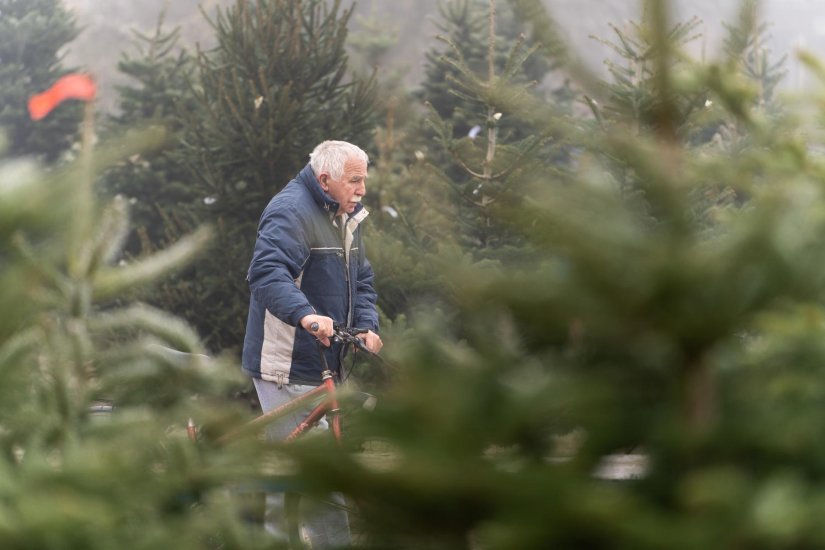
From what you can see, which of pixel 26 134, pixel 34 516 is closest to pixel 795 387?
pixel 34 516

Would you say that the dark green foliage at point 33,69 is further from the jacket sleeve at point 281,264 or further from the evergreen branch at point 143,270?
the evergreen branch at point 143,270

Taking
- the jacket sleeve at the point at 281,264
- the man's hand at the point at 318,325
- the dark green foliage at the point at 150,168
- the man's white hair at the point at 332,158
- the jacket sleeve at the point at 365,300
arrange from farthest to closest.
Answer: the dark green foliage at the point at 150,168
the jacket sleeve at the point at 365,300
the man's white hair at the point at 332,158
the jacket sleeve at the point at 281,264
the man's hand at the point at 318,325

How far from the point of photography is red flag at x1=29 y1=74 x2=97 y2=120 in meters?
1.73

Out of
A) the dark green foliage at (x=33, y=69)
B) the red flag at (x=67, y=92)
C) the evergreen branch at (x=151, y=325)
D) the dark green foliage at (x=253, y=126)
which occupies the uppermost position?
the dark green foliage at (x=33, y=69)

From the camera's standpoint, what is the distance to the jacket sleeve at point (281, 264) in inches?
232

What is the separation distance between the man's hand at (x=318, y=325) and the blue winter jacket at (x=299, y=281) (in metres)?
0.06

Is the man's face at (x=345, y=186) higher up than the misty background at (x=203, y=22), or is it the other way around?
the misty background at (x=203, y=22)

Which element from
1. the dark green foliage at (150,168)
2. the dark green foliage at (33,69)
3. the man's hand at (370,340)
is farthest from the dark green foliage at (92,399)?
the dark green foliage at (33,69)

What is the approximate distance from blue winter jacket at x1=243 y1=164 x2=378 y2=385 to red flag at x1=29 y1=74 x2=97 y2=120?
3.86 metres

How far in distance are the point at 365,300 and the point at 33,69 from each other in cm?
2037

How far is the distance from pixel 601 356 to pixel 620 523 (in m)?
0.25

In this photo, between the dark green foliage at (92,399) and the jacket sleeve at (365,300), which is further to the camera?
the jacket sleeve at (365,300)

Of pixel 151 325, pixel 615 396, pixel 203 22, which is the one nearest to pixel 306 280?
pixel 151 325

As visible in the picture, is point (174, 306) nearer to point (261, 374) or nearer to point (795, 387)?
point (261, 374)
